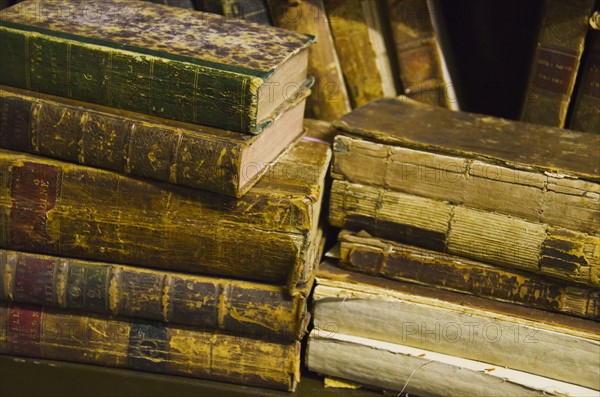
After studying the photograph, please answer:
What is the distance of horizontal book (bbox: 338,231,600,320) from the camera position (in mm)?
1222

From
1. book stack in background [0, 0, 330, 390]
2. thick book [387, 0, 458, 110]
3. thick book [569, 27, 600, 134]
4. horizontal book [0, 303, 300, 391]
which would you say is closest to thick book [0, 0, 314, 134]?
book stack in background [0, 0, 330, 390]

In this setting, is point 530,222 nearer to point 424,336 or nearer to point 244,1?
point 424,336

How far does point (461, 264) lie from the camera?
125cm

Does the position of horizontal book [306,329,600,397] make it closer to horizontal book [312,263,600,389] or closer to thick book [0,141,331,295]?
horizontal book [312,263,600,389]

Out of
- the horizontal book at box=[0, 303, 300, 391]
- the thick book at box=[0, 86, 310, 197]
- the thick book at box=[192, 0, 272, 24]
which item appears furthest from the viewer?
the thick book at box=[192, 0, 272, 24]

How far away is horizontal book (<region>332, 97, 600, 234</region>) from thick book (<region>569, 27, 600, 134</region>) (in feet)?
0.18

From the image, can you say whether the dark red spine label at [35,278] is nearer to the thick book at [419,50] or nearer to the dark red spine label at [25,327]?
the dark red spine label at [25,327]

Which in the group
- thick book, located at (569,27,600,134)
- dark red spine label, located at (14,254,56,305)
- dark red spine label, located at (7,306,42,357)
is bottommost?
dark red spine label, located at (7,306,42,357)

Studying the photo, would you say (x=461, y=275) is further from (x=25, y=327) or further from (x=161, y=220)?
(x=25, y=327)

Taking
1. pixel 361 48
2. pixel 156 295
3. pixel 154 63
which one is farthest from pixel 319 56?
pixel 156 295

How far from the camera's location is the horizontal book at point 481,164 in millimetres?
1206

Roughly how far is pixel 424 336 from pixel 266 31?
543mm

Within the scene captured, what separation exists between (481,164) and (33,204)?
69 centimetres

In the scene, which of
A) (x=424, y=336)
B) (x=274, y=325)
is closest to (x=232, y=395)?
(x=274, y=325)
